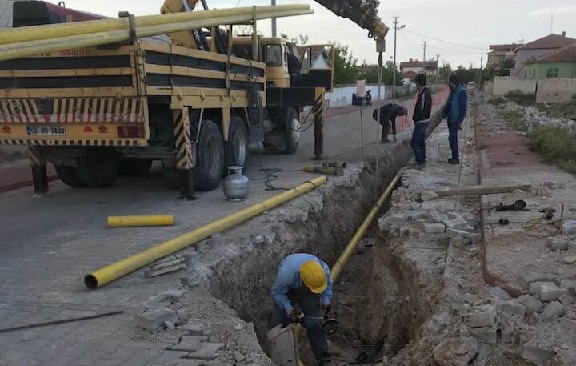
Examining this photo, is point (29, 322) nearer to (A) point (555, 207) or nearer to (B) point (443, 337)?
(B) point (443, 337)

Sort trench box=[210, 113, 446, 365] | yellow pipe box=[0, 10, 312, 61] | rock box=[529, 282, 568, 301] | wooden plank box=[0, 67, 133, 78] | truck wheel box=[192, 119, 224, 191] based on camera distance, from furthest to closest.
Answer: truck wheel box=[192, 119, 224, 191] < wooden plank box=[0, 67, 133, 78] < trench box=[210, 113, 446, 365] < yellow pipe box=[0, 10, 312, 61] < rock box=[529, 282, 568, 301]

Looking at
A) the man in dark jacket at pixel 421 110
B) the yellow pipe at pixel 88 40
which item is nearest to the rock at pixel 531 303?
the yellow pipe at pixel 88 40

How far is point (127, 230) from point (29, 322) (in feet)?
8.44

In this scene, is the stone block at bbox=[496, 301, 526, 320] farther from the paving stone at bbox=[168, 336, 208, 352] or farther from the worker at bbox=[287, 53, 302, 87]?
the worker at bbox=[287, 53, 302, 87]

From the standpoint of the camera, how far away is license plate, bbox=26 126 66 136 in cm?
729

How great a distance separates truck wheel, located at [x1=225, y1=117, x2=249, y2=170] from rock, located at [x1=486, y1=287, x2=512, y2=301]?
6.08 meters

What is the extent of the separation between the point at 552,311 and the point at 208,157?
6034 mm

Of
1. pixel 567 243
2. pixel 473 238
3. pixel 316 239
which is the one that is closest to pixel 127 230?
pixel 316 239

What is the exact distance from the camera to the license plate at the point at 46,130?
7289 mm

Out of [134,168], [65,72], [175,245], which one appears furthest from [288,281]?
[134,168]

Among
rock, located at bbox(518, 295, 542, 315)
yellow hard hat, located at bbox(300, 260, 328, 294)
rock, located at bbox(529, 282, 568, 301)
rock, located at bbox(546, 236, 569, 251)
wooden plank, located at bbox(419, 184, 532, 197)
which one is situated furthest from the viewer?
wooden plank, located at bbox(419, 184, 532, 197)

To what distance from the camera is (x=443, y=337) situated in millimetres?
4086

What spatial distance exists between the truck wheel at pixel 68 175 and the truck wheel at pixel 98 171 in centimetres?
9

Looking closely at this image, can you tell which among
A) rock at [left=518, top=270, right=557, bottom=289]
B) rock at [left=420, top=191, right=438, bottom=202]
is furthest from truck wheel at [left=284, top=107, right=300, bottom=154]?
rock at [left=518, top=270, right=557, bottom=289]
